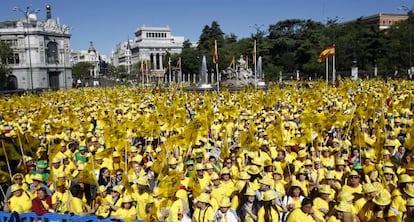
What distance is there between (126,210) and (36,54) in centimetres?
7771

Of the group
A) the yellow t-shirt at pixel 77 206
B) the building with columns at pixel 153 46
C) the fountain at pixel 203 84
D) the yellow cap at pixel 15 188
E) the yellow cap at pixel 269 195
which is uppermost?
the building with columns at pixel 153 46

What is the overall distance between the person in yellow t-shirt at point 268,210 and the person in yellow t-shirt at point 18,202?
3301 mm

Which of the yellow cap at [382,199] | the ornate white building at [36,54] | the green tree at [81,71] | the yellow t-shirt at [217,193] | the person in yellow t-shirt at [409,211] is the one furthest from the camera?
the green tree at [81,71]

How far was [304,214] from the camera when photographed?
17.1 ft

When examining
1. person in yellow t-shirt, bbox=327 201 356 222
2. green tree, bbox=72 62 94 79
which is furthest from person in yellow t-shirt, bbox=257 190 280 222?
green tree, bbox=72 62 94 79

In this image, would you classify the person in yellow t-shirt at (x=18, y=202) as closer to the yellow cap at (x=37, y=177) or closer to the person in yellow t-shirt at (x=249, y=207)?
the yellow cap at (x=37, y=177)

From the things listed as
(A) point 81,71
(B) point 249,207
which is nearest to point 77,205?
(B) point 249,207

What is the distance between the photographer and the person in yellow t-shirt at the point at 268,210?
5.61 meters

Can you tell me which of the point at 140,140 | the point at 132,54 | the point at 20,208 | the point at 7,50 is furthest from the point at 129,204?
the point at 132,54

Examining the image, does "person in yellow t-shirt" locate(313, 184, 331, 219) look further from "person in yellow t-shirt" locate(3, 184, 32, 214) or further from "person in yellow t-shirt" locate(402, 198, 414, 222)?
"person in yellow t-shirt" locate(3, 184, 32, 214)

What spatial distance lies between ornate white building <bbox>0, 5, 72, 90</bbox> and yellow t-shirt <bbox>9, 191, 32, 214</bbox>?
73353 mm

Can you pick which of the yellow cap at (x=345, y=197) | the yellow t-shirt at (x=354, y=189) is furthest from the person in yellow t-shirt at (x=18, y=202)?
the yellow t-shirt at (x=354, y=189)

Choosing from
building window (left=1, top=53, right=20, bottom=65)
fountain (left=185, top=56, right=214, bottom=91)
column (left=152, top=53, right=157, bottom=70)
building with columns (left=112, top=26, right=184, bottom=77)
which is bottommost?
fountain (left=185, top=56, right=214, bottom=91)

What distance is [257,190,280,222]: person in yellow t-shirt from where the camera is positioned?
561 cm
